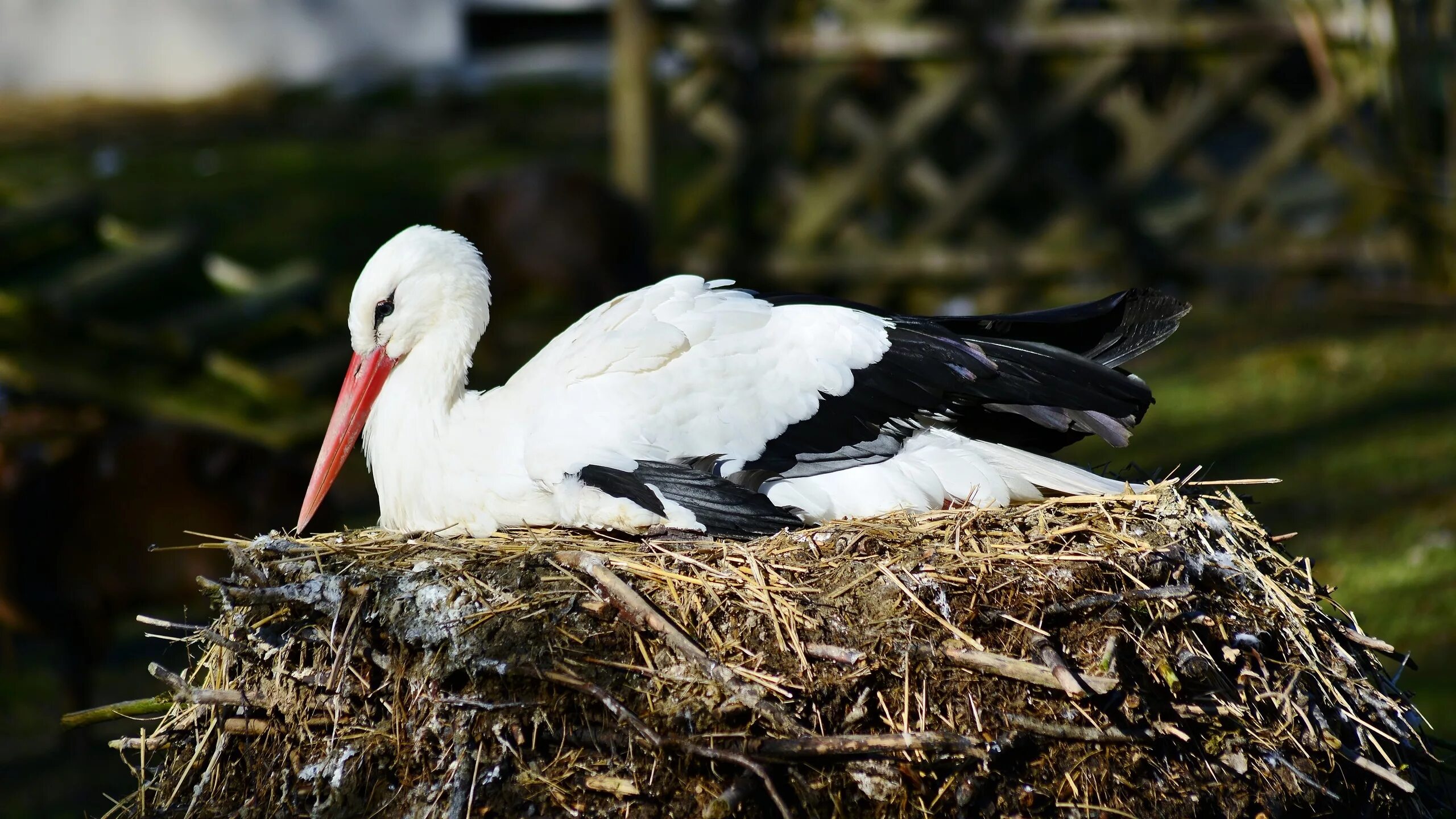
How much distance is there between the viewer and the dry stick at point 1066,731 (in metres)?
2.78

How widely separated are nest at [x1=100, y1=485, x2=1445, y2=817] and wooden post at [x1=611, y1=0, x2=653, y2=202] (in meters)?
7.12

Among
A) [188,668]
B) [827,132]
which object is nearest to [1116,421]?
[188,668]

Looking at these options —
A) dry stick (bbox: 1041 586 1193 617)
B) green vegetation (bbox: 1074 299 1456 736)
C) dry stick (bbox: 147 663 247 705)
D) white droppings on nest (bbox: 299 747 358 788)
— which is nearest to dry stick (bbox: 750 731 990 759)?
dry stick (bbox: 1041 586 1193 617)

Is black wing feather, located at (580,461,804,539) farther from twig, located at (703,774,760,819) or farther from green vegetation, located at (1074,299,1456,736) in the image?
green vegetation, located at (1074,299,1456,736)

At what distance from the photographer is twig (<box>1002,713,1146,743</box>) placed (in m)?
2.78

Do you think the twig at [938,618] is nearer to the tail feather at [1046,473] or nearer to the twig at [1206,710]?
the twig at [1206,710]

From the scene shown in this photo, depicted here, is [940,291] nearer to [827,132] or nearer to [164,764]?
[827,132]

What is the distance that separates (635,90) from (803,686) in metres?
7.61

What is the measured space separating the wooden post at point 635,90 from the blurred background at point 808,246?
1.0 inches

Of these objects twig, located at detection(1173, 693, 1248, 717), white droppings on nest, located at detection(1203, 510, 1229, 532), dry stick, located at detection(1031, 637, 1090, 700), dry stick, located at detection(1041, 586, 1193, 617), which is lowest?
twig, located at detection(1173, 693, 1248, 717)

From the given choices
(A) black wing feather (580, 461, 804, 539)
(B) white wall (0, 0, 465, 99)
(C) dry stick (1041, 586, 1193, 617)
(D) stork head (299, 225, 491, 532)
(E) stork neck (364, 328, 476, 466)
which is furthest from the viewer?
(B) white wall (0, 0, 465, 99)

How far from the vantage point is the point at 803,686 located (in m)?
2.84

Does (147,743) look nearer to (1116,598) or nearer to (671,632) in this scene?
(671,632)

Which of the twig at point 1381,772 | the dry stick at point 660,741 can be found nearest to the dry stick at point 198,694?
the dry stick at point 660,741
